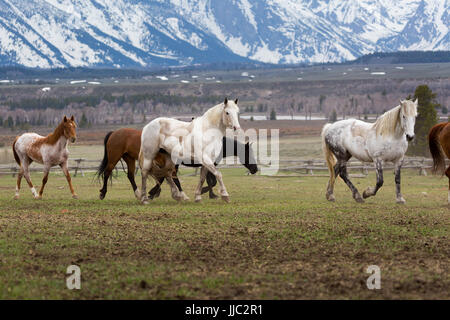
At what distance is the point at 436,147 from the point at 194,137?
633 centimetres

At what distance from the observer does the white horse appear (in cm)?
1975

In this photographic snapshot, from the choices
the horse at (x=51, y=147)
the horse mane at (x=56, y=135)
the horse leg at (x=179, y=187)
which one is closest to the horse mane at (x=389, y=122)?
the horse leg at (x=179, y=187)

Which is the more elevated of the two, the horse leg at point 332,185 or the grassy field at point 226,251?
the grassy field at point 226,251

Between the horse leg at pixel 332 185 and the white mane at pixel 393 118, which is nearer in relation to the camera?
the white mane at pixel 393 118

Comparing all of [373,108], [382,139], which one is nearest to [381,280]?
[382,139]

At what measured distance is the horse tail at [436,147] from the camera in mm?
20422

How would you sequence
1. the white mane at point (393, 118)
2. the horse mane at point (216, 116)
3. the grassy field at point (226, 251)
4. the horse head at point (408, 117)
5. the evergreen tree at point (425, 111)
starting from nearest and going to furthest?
the grassy field at point (226, 251) → the horse head at point (408, 117) → the white mane at point (393, 118) → the horse mane at point (216, 116) → the evergreen tree at point (425, 111)

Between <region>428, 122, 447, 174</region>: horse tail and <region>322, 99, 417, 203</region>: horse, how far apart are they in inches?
47.7

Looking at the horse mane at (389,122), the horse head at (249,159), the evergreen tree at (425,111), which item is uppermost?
the horse mane at (389,122)

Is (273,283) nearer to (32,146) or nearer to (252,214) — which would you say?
(252,214)

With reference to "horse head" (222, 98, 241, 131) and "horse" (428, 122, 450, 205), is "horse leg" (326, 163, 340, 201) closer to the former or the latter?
"horse" (428, 122, 450, 205)

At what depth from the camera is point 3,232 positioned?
47.9 feet

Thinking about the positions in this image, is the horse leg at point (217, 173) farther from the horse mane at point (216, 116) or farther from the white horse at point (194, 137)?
the horse mane at point (216, 116)

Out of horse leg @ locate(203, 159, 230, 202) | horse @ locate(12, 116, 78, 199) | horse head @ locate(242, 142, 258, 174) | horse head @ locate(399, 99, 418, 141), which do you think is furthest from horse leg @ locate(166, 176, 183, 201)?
horse head @ locate(399, 99, 418, 141)
